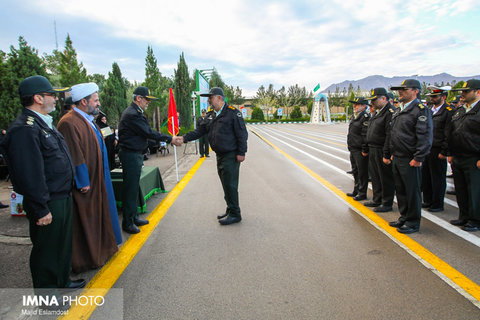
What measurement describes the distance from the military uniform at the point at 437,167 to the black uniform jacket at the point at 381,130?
0.99 meters

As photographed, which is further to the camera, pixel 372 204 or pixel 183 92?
pixel 183 92

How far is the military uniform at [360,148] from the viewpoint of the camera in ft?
18.2

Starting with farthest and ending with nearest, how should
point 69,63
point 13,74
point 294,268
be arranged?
point 69,63, point 13,74, point 294,268

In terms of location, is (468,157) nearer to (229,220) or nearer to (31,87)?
(229,220)

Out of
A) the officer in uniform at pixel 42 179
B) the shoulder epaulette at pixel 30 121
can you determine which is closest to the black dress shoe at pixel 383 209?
the officer in uniform at pixel 42 179

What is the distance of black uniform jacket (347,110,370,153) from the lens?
218 inches

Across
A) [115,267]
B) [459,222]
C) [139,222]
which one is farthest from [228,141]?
[459,222]

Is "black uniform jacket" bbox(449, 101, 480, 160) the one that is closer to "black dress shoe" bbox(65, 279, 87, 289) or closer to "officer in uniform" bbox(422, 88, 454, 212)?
"officer in uniform" bbox(422, 88, 454, 212)

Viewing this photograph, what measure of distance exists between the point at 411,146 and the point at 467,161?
3.08ft

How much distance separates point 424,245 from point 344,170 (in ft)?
17.4

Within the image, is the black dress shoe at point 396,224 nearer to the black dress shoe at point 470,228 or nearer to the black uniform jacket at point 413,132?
the black dress shoe at point 470,228

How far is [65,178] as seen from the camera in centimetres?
253

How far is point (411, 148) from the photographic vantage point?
3.96 m

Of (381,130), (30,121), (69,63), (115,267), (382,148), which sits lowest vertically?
(115,267)
